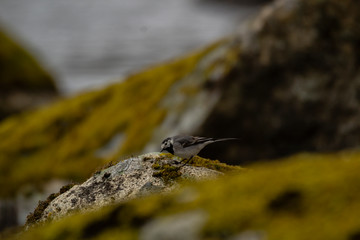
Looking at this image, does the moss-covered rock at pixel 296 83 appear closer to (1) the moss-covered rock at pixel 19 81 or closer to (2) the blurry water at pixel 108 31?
(1) the moss-covered rock at pixel 19 81

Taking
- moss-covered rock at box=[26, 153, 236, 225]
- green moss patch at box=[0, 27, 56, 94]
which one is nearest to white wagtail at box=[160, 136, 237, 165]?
moss-covered rock at box=[26, 153, 236, 225]

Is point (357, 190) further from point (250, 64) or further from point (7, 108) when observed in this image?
point (7, 108)

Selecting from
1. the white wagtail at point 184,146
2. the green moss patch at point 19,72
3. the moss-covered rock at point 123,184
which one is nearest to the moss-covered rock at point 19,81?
the green moss patch at point 19,72

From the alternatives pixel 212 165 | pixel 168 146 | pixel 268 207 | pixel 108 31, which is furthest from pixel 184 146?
pixel 108 31

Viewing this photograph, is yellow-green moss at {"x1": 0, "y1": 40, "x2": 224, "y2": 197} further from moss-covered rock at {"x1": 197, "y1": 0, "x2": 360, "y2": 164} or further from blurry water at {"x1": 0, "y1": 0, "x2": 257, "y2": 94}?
blurry water at {"x1": 0, "y1": 0, "x2": 257, "y2": 94}

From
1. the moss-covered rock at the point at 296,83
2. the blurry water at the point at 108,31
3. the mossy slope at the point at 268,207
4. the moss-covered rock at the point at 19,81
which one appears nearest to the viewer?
the mossy slope at the point at 268,207
